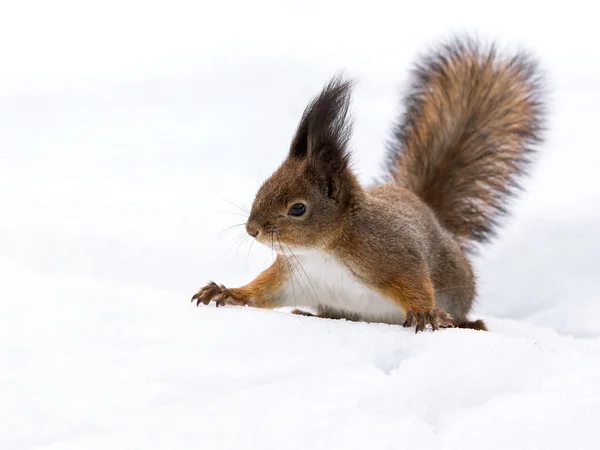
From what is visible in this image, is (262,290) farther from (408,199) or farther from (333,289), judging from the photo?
(408,199)

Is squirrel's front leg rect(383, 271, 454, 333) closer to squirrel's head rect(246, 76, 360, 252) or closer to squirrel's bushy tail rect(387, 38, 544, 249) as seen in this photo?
squirrel's head rect(246, 76, 360, 252)

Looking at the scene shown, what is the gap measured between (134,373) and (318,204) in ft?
2.94

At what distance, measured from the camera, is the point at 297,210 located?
9.36 feet

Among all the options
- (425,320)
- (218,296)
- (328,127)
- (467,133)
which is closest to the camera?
(425,320)

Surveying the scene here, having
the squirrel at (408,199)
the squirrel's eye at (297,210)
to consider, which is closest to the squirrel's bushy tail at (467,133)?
the squirrel at (408,199)

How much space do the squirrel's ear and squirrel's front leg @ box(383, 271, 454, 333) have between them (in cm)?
46

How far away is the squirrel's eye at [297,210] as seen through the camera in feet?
9.35

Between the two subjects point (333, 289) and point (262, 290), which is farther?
point (262, 290)

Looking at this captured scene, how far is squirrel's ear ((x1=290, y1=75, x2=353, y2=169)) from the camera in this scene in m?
2.84

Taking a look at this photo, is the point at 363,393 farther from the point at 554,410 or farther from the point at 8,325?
the point at 8,325

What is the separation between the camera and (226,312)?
286 centimetres

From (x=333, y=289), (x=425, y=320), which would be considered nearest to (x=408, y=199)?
(x=333, y=289)

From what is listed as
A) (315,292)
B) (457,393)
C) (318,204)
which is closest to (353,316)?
(315,292)

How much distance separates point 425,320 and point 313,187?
23.3 inches
